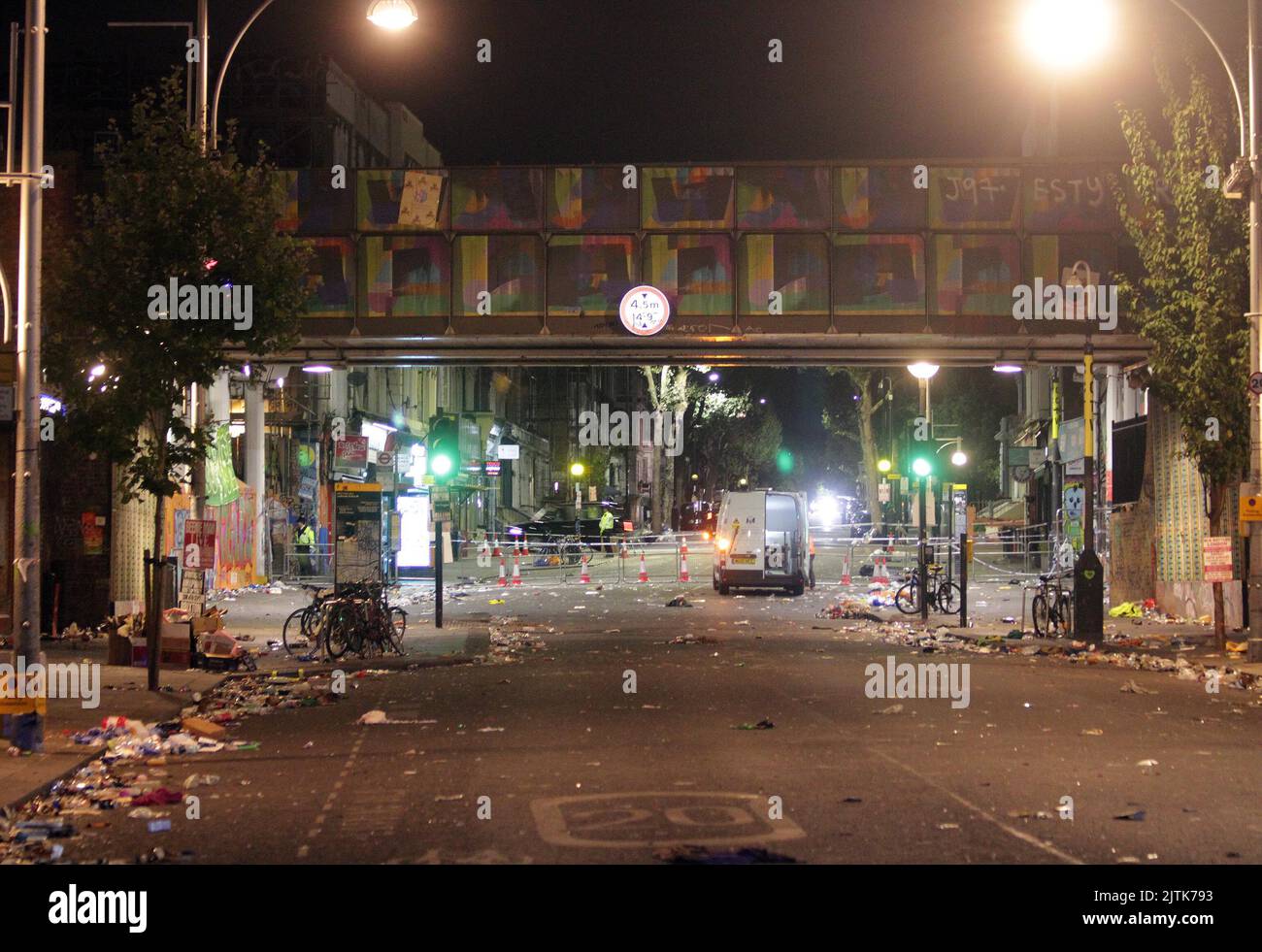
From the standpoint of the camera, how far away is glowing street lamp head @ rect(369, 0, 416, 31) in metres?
17.6

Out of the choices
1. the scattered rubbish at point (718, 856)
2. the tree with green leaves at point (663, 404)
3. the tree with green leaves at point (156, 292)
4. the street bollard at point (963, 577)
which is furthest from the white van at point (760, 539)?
the tree with green leaves at point (663, 404)

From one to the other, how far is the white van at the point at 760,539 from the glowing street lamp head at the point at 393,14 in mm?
20302

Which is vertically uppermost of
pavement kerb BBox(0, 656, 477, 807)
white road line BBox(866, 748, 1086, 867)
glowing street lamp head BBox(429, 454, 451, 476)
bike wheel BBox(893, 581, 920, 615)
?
glowing street lamp head BBox(429, 454, 451, 476)

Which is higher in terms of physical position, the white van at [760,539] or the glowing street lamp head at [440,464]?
the glowing street lamp head at [440,464]

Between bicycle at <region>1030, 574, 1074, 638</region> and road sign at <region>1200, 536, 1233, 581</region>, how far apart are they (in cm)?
352

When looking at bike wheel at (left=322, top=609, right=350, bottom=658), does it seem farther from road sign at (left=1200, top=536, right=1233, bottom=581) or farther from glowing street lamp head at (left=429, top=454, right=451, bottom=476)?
road sign at (left=1200, top=536, right=1233, bottom=581)

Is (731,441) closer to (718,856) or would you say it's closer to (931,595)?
(931,595)

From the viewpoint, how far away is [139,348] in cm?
1702

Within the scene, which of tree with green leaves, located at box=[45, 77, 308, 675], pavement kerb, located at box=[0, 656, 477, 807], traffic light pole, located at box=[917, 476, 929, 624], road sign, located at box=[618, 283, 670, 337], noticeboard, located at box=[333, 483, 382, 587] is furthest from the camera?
traffic light pole, located at box=[917, 476, 929, 624]

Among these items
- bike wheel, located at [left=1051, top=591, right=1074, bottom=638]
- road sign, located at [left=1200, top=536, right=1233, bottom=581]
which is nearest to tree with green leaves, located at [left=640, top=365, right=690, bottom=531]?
bike wheel, located at [left=1051, top=591, right=1074, bottom=638]

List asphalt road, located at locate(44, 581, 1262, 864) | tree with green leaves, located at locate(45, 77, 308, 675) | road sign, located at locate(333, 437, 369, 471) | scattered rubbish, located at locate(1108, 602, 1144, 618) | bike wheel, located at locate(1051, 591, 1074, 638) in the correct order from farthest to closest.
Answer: road sign, located at locate(333, 437, 369, 471) → scattered rubbish, located at locate(1108, 602, 1144, 618) → bike wheel, located at locate(1051, 591, 1074, 638) → tree with green leaves, located at locate(45, 77, 308, 675) → asphalt road, located at locate(44, 581, 1262, 864)

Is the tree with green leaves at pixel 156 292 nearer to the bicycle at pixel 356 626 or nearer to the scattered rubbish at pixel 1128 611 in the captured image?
the bicycle at pixel 356 626

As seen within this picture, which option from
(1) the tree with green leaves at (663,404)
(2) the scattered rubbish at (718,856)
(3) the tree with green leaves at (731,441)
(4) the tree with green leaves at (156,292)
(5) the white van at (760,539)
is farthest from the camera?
(3) the tree with green leaves at (731,441)

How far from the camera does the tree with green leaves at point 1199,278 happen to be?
21156mm
